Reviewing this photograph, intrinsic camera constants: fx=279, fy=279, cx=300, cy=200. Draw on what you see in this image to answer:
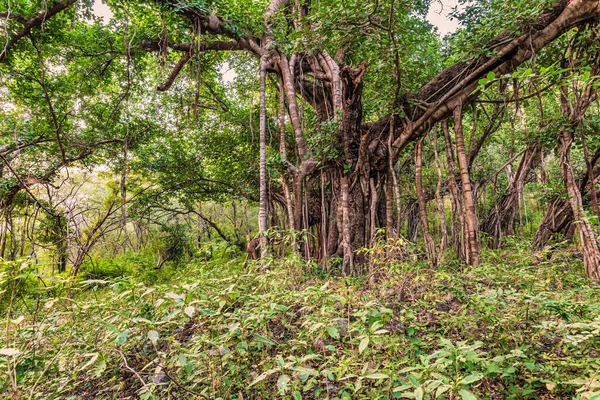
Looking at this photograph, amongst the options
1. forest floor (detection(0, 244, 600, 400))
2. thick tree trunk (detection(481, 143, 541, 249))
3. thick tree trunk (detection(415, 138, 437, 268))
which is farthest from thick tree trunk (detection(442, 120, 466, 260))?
thick tree trunk (detection(481, 143, 541, 249))

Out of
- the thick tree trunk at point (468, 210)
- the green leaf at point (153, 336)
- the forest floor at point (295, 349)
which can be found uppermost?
the thick tree trunk at point (468, 210)

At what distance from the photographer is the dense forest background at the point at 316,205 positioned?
135 cm

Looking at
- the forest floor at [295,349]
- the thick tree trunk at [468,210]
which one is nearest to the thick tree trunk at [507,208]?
the thick tree trunk at [468,210]

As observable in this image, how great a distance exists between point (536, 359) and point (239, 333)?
5.10ft

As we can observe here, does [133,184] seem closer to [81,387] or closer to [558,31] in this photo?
[81,387]

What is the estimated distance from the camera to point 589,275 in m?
2.91

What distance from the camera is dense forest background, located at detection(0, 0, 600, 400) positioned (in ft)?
4.44

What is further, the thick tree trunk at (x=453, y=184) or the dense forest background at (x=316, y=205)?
the thick tree trunk at (x=453, y=184)

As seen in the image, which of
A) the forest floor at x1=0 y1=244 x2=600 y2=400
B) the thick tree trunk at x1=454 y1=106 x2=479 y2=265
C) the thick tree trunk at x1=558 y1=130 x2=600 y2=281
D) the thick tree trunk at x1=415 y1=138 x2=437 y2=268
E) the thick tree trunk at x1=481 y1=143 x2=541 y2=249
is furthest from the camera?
the thick tree trunk at x1=481 y1=143 x2=541 y2=249

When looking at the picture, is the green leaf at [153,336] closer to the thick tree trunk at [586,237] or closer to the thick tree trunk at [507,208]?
the thick tree trunk at [586,237]

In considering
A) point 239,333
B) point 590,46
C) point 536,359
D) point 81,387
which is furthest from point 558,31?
point 81,387

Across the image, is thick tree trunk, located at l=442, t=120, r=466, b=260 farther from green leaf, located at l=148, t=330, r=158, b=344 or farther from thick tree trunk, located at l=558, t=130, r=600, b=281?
green leaf, located at l=148, t=330, r=158, b=344

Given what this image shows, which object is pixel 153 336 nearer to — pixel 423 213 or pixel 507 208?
pixel 423 213

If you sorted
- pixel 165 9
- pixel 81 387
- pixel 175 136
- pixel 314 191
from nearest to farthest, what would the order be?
pixel 81 387, pixel 165 9, pixel 314 191, pixel 175 136
